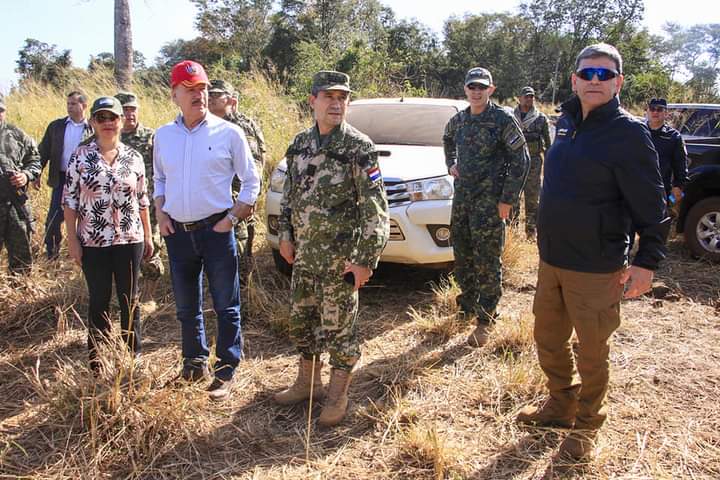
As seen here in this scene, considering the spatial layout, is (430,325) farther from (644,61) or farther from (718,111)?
(644,61)

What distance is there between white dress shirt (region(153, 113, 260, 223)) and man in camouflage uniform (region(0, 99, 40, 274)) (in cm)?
221

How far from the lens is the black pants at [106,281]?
3.15 m

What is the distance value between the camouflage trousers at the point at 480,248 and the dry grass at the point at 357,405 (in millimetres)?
250

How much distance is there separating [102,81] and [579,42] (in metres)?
35.3

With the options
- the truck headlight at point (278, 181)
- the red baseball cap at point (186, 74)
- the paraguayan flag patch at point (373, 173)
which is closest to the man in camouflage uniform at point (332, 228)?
the paraguayan flag patch at point (373, 173)

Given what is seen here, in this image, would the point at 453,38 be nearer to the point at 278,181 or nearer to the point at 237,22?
the point at 237,22

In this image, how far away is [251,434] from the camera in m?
2.81

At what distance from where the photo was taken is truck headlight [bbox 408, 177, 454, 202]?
173 inches

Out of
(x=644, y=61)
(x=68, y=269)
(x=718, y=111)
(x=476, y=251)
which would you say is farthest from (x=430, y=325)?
(x=644, y=61)

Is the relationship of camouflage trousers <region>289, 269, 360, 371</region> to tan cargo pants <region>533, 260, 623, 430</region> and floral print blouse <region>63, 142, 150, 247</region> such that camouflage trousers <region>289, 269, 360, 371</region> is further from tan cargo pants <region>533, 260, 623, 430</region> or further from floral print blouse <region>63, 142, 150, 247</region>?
floral print blouse <region>63, 142, 150, 247</region>

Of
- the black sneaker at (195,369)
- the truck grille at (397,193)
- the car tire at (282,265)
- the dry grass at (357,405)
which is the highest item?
the truck grille at (397,193)

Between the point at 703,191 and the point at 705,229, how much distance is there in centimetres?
46

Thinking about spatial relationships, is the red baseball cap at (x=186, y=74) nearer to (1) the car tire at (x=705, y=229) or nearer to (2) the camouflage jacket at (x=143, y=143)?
(2) the camouflage jacket at (x=143, y=143)

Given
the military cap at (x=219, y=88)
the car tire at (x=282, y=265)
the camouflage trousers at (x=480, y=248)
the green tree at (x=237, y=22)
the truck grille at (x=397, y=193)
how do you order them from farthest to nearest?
the green tree at (x=237, y=22) → the car tire at (x=282, y=265) → the military cap at (x=219, y=88) → the truck grille at (x=397, y=193) → the camouflage trousers at (x=480, y=248)
